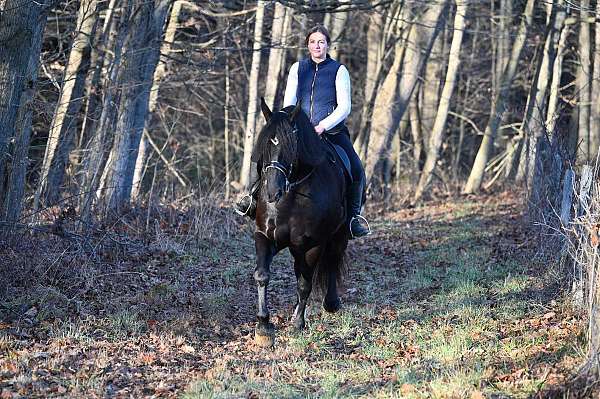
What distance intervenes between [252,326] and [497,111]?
17.7 meters

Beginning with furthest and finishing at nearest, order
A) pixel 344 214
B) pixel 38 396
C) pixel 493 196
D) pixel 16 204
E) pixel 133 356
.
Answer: pixel 493 196 < pixel 16 204 < pixel 344 214 < pixel 133 356 < pixel 38 396

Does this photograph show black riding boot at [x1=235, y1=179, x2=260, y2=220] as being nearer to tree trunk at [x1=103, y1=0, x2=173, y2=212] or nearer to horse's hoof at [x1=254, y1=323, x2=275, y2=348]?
horse's hoof at [x1=254, y1=323, x2=275, y2=348]

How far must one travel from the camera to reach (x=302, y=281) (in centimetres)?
984

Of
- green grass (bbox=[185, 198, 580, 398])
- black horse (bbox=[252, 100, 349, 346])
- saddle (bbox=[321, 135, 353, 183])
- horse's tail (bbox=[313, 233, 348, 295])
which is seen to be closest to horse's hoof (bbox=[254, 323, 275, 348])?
black horse (bbox=[252, 100, 349, 346])

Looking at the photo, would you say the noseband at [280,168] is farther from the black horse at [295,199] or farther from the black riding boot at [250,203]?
the black riding boot at [250,203]

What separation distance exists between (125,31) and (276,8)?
19.7 feet

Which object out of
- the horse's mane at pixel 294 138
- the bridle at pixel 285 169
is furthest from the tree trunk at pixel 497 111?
the bridle at pixel 285 169

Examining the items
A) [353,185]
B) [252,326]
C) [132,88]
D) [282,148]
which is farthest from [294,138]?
[132,88]

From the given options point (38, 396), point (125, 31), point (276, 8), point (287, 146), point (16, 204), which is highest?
point (276, 8)

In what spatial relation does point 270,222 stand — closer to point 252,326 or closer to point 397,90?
point 252,326

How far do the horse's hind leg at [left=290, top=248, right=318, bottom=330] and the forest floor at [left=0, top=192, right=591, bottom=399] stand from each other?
21cm

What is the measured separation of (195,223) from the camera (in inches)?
599

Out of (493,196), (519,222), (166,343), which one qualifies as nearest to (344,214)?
(166,343)

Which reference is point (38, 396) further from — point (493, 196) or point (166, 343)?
point (493, 196)
